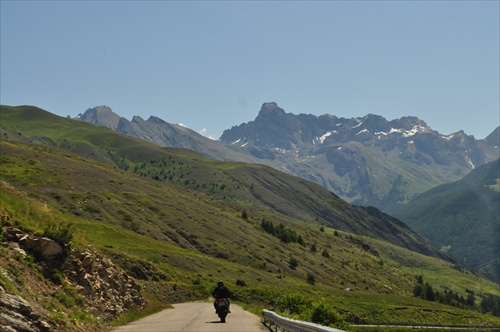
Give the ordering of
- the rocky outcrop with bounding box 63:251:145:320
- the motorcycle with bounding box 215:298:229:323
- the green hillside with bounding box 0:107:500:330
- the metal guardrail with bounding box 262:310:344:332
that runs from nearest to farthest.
Result: the metal guardrail with bounding box 262:310:344:332 → the green hillside with bounding box 0:107:500:330 → the rocky outcrop with bounding box 63:251:145:320 → the motorcycle with bounding box 215:298:229:323

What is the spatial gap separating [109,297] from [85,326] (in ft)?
21.0

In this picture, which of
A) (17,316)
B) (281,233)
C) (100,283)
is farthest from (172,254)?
(281,233)

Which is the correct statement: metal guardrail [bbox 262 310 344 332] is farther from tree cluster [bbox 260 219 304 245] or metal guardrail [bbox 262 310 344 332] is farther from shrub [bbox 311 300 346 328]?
tree cluster [bbox 260 219 304 245]

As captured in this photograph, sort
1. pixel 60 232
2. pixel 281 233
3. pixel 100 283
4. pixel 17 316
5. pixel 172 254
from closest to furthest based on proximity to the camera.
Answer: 1. pixel 17 316
2. pixel 60 232
3. pixel 100 283
4. pixel 172 254
5. pixel 281 233

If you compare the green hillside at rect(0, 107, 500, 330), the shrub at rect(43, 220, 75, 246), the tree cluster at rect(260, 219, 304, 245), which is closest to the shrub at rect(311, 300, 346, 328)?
the green hillside at rect(0, 107, 500, 330)

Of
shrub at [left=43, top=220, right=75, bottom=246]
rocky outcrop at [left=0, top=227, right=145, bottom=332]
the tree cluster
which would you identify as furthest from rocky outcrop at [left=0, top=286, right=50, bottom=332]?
the tree cluster

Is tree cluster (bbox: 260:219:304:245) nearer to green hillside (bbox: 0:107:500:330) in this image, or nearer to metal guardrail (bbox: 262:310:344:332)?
green hillside (bbox: 0:107:500:330)

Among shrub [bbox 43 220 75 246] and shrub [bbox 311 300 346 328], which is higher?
shrub [bbox 43 220 75 246]

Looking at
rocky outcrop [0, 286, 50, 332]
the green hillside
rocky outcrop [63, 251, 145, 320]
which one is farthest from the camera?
rocky outcrop [63, 251, 145, 320]

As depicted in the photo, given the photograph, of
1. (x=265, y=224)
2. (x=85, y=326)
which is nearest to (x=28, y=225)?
(x=85, y=326)

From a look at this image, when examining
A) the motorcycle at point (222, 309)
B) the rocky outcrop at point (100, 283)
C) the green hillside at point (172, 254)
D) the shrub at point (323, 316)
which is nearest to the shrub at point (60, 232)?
the green hillside at point (172, 254)

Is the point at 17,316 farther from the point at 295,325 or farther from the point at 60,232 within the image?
the point at 295,325

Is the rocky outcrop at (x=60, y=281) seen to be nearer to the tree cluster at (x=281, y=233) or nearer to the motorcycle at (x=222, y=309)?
the motorcycle at (x=222, y=309)

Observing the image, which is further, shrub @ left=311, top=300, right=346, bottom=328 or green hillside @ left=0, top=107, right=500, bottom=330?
shrub @ left=311, top=300, right=346, bottom=328
